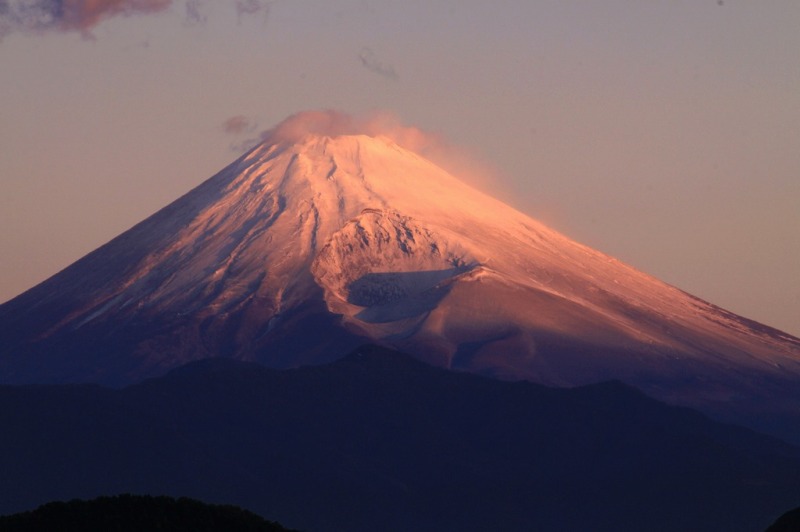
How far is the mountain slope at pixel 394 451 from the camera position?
95.5 metres

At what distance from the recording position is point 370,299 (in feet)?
533

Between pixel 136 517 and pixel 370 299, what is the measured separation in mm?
121696

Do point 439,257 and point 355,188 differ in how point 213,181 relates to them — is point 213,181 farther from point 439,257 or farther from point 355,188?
point 439,257

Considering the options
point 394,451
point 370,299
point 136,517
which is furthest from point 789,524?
point 370,299

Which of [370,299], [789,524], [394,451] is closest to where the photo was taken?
[789,524]

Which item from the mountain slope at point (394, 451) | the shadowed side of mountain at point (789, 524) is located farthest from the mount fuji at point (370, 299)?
the shadowed side of mountain at point (789, 524)

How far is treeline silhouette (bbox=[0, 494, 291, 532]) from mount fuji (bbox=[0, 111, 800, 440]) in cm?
9917

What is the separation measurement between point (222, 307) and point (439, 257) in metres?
21.5

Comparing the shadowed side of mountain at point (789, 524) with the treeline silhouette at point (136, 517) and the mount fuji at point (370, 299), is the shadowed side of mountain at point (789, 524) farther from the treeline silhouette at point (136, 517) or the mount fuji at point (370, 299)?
the mount fuji at point (370, 299)

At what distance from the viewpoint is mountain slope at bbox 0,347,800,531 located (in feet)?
313

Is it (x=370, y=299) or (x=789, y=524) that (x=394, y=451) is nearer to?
(x=370, y=299)

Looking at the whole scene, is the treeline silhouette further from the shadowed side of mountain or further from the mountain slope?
the mountain slope

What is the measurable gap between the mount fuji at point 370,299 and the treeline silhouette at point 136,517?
99172 mm

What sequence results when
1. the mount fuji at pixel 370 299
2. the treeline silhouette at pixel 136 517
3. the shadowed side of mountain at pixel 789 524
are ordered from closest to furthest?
the treeline silhouette at pixel 136 517 < the shadowed side of mountain at pixel 789 524 < the mount fuji at pixel 370 299
